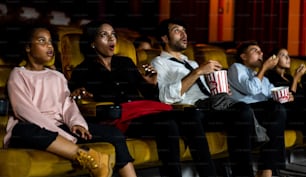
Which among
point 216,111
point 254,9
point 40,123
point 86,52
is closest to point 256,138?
point 216,111

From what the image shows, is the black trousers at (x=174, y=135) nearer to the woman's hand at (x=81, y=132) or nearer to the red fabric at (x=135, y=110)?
the red fabric at (x=135, y=110)

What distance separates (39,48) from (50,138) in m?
0.33

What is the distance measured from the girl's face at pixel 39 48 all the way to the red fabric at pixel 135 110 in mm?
328

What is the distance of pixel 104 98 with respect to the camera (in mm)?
2119

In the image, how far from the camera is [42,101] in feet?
6.08

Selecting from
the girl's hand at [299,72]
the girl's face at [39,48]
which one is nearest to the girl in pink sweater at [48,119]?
the girl's face at [39,48]

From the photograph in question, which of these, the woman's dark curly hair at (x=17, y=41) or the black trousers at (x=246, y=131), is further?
the black trousers at (x=246, y=131)

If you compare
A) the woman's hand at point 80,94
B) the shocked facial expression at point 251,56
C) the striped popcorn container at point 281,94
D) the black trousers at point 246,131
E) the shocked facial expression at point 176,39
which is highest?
the shocked facial expression at point 176,39

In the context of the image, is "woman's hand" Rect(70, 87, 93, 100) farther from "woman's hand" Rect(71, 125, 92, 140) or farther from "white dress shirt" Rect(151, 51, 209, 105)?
"white dress shirt" Rect(151, 51, 209, 105)

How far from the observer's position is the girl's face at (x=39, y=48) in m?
1.87

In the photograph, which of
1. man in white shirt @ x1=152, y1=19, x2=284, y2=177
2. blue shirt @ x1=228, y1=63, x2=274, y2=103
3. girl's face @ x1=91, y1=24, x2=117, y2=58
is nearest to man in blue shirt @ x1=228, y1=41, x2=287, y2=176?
blue shirt @ x1=228, y1=63, x2=274, y2=103

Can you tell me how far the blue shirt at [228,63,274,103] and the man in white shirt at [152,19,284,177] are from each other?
0.20 meters

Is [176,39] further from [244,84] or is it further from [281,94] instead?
[281,94]

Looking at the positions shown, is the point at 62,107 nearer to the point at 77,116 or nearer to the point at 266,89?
the point at 77,116
